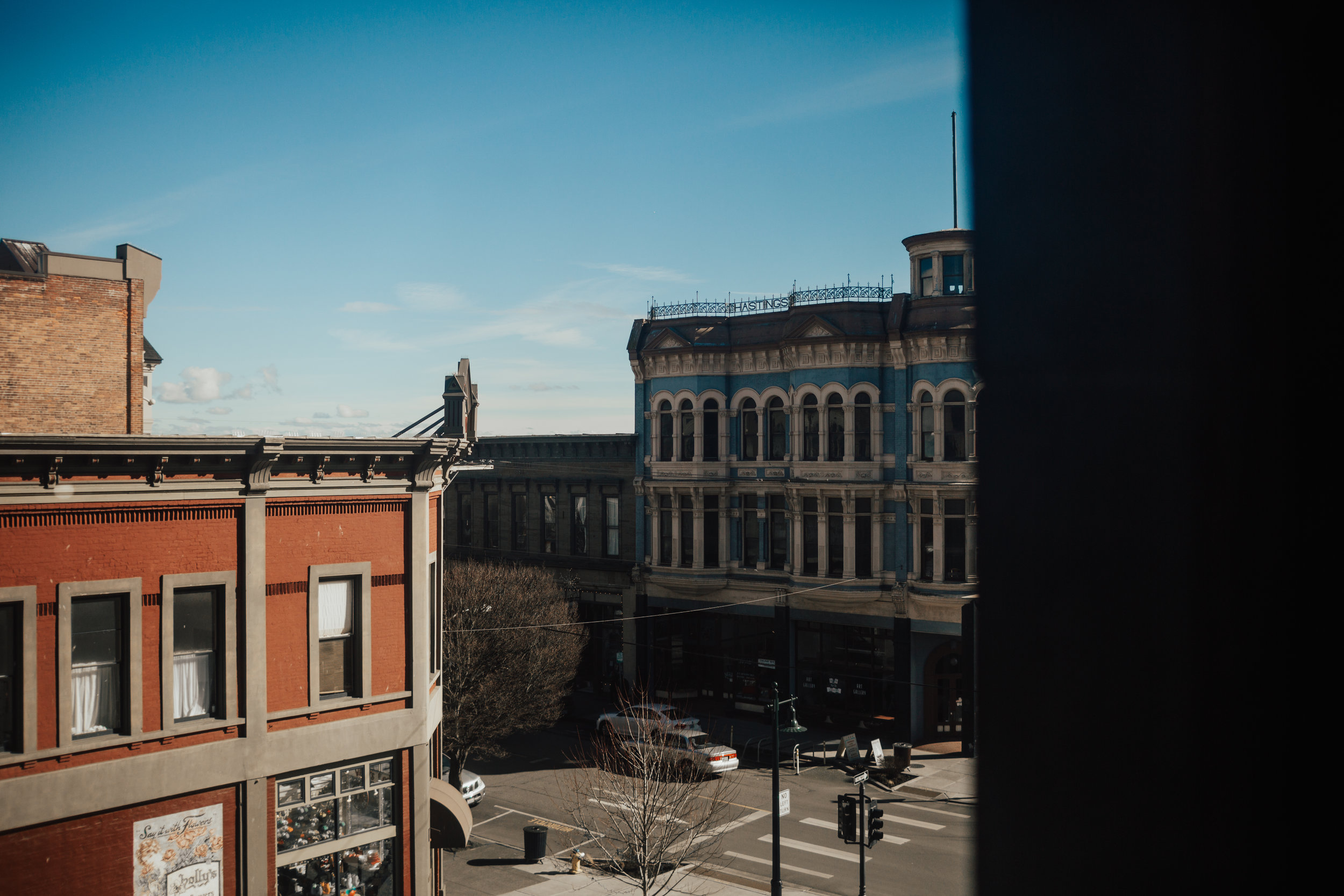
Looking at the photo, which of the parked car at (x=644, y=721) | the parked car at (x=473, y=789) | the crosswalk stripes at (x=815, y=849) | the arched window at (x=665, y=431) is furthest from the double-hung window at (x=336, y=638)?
the arched window at (x=665, y=431)

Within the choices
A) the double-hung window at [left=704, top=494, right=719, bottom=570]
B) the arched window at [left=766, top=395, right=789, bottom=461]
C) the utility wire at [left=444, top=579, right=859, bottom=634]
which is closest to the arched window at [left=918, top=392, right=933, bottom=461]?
the utility wire at [left=444, top=579, right=859, bottom=634]

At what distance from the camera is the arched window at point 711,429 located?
1580 inches

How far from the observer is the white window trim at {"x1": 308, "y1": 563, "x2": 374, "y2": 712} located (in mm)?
15469

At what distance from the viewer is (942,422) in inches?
1364

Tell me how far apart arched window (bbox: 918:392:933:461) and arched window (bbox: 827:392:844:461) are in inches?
117

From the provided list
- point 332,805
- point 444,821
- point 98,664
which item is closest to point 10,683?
point 98,664

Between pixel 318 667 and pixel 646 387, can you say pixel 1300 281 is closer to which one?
pixel 318 667

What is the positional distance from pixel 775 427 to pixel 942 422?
271 inches

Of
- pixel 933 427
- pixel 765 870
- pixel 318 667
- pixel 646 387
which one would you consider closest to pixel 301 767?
pixel 318 667

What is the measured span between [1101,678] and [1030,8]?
1.13 meters

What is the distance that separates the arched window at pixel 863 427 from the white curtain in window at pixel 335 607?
77.0 ft

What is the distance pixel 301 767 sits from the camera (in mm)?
15141

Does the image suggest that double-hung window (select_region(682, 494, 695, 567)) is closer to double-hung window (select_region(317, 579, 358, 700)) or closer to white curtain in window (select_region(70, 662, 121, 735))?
double-hung window (select_region(317, 579, 358, 700))

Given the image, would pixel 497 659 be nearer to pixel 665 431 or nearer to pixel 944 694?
pixel 665 431
